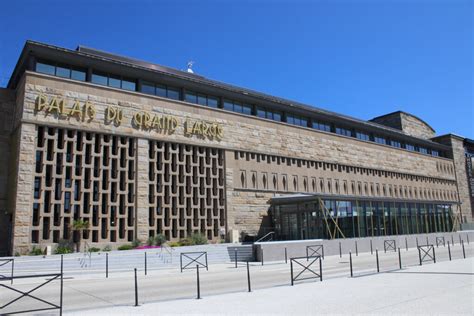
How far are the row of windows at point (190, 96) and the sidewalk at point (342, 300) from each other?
82.8 ft

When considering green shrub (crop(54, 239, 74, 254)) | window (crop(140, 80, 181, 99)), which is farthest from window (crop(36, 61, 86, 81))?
green shrub (crop(54, 239, 74, 254))

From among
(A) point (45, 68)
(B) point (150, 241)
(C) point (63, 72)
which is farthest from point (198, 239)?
(A) point (45, 68)

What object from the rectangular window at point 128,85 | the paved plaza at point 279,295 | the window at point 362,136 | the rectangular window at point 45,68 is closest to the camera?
the paved plaza at point 279,295

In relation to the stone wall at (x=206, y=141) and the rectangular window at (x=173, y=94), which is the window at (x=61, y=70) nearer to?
the stone wall at (x=206, y=141)

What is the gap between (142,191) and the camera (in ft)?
107

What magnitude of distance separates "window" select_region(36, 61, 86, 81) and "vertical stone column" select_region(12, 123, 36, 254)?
4.64 meters

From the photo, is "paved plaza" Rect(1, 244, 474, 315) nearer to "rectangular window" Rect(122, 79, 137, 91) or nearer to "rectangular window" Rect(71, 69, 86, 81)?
"rectangular window" Rect(71, 69, 86, 81)


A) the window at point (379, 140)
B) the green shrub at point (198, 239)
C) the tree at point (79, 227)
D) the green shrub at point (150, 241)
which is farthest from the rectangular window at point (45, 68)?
the window at point (379, 140)

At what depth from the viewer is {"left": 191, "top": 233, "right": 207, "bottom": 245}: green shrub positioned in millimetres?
33469

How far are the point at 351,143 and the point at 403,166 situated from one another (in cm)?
1269

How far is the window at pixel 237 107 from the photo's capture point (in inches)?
1612

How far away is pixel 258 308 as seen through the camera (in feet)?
32.4

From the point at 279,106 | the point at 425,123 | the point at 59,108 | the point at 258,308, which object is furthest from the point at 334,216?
the point at 425,123

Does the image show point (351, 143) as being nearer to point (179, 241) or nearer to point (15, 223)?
point (179, 241)
